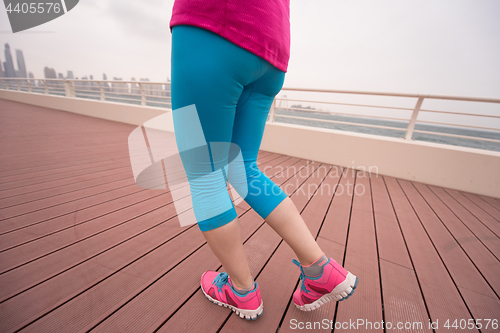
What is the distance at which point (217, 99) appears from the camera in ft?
1.21

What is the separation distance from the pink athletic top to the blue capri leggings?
12 millimetres

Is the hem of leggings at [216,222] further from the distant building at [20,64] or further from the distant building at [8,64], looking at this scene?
the distant building at [20,64]

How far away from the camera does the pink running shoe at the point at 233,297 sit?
0.56 m

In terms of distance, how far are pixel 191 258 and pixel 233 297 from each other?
0.31 meters

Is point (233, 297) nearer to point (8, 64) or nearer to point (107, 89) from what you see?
point (107, 89)

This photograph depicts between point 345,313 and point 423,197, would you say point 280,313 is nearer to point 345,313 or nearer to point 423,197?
point 345,313

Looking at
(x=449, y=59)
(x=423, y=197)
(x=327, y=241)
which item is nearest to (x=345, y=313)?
(x=327, y=241)

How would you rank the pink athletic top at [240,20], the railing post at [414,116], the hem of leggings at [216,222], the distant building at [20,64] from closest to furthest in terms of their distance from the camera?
the pink athletic top at [240,20]
the hem of leggings at [216,222]
the railing post at [414,116]
the distant building at [20,64]

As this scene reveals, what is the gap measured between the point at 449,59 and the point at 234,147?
2832cm

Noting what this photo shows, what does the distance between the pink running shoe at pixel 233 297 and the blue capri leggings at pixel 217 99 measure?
26 cm

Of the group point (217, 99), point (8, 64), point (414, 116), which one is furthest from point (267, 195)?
point (8, 64)

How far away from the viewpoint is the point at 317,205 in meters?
1.35
